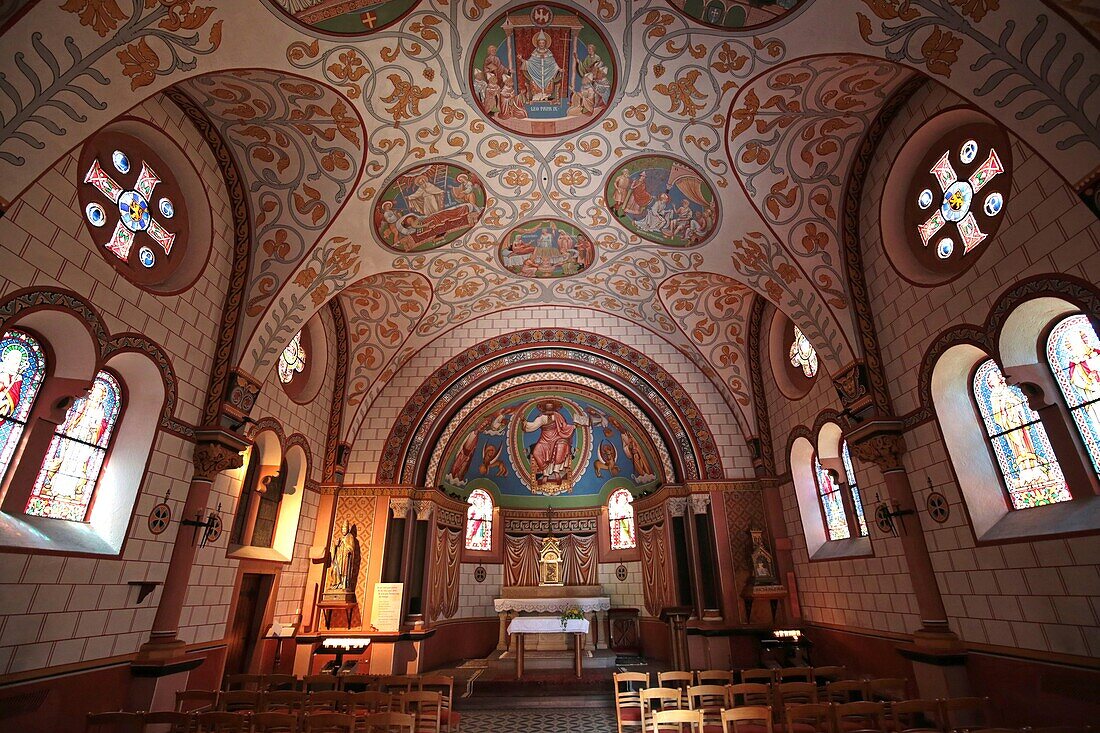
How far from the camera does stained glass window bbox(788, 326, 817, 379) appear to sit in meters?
11.2

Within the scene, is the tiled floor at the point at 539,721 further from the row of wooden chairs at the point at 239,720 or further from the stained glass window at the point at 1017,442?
the stained glass window at the point at 1017,442

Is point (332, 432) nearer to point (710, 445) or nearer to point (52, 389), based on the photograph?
point (52, 389)

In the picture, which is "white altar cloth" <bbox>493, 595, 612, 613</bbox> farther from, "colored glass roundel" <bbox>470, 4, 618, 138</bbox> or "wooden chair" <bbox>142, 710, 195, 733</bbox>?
"colored glass roundel" <bbox>470, 4, 618, 138</bbox>

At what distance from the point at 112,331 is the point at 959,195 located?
11846 mm

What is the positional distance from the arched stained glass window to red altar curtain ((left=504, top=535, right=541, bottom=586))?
9.16 ft

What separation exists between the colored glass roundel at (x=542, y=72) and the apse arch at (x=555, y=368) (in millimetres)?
6950

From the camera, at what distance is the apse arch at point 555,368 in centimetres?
1398

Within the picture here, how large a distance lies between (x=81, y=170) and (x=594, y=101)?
7247 mm

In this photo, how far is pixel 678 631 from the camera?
12.7 metres

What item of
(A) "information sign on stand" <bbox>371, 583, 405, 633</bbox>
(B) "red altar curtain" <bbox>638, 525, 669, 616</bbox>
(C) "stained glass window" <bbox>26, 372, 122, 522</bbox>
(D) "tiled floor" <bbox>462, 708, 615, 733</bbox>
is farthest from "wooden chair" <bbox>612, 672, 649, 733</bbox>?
(C) "stained glass window" <bbox>26, 372, 122, 522</bbox>

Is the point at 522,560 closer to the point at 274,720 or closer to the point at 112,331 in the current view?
the point at 274,720

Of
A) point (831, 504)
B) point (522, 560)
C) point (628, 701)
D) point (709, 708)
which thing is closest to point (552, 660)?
point (522, 560)

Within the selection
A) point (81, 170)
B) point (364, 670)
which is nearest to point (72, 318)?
point (81, 170)

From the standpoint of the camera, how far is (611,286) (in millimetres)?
13422
